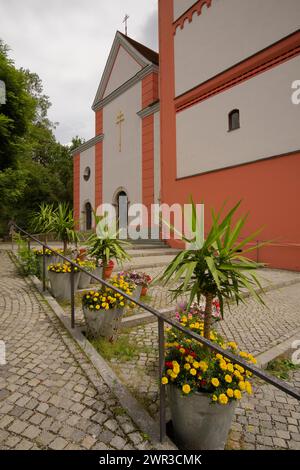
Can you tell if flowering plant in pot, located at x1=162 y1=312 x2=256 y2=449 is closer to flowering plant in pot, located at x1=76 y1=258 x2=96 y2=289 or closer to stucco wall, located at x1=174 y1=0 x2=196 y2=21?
flowering plant in pot, located at x1=76 y1=258 x2=96 y2=289

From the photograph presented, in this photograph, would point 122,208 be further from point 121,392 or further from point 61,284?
point 121,392

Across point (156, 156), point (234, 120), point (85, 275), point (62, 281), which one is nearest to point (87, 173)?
point (156, 156)

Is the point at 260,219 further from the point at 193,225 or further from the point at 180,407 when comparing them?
the point at 180,407

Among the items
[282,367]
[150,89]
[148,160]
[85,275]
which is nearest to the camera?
[282,367]

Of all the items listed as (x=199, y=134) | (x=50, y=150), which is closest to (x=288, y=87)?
(x=199, y=134)

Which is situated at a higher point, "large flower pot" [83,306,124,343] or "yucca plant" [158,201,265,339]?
"yucca plant" [158,201,265,339]

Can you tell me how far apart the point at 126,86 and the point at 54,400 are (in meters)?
16.5

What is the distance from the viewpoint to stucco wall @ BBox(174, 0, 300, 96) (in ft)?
27.6

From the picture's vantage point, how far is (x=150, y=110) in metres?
13.5

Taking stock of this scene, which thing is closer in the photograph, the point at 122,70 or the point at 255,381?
the point at 255,381

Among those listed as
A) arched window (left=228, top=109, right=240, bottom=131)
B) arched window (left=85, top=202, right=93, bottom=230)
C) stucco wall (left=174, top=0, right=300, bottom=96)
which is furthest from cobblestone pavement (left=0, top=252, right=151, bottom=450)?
arched window (left=85, top=202, right=93, bottom=230)

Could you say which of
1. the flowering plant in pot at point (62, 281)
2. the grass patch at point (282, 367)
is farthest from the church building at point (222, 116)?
the flowering plant in pot at point (62, 281)

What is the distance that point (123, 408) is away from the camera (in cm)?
231

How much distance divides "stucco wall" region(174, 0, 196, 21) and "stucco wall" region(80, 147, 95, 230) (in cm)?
913
